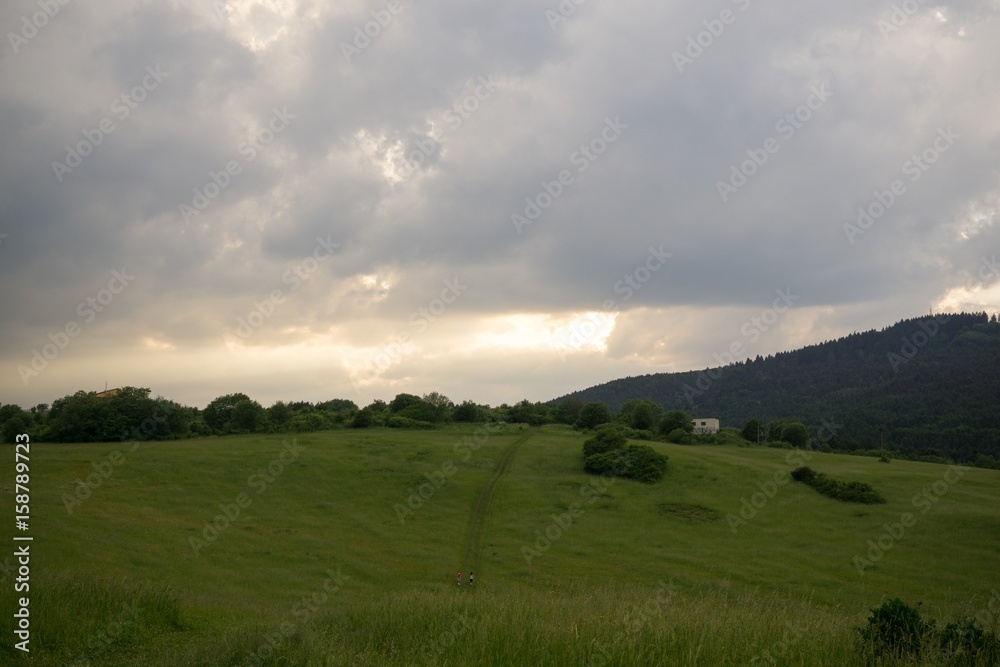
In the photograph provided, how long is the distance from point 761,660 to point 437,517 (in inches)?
1944

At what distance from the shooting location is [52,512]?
45.8 metres

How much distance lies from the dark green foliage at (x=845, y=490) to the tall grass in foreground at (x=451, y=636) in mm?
56137

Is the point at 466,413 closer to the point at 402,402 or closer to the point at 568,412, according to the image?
the point at 402,402

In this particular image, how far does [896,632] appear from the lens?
36.8ft

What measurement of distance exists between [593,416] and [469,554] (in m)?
70.5

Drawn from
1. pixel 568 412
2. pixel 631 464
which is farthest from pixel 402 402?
pixel 631 464

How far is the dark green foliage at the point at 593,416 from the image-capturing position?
113194 millimetres

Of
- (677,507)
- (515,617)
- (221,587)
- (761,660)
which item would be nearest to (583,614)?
(515,617)

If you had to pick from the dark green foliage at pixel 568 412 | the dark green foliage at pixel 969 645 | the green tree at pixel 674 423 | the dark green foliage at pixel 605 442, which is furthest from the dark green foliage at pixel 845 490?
the dark green foliage at pixel 969 645

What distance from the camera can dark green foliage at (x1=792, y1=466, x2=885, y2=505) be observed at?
209 feet

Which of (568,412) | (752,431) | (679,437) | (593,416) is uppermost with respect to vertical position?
(568,412)

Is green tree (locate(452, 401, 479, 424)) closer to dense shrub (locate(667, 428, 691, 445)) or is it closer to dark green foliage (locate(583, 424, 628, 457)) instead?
dense shrub (locate(667, 428, 691, 445))

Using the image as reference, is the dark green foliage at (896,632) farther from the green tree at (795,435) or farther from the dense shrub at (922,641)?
the green tree at (795,435)

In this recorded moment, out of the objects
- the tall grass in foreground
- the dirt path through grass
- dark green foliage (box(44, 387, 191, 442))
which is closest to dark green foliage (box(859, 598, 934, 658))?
the tall grass in foreground
